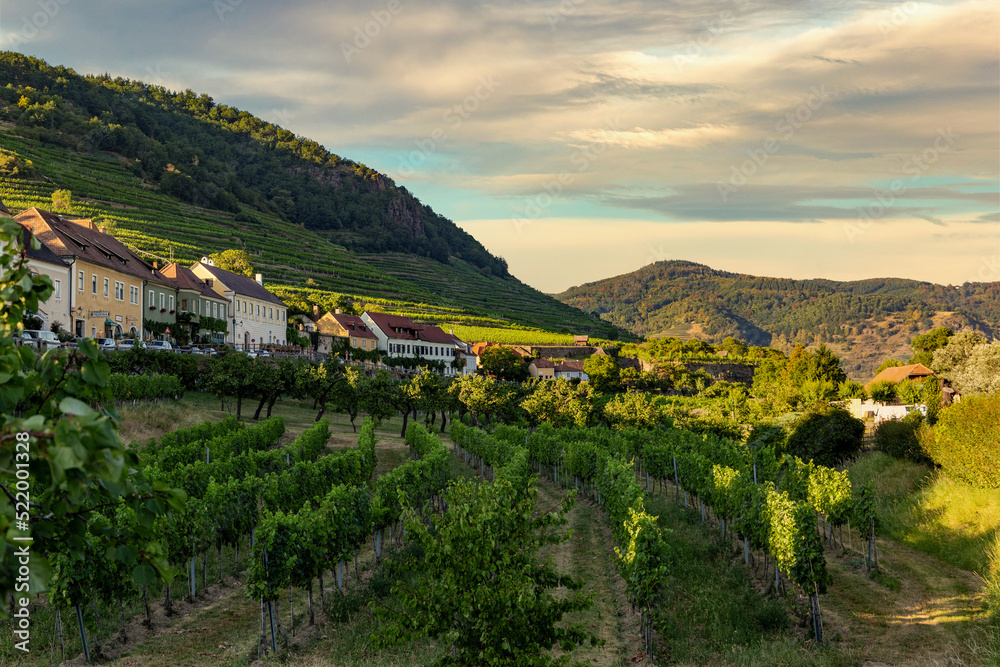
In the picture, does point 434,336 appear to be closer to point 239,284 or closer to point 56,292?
point 239,284

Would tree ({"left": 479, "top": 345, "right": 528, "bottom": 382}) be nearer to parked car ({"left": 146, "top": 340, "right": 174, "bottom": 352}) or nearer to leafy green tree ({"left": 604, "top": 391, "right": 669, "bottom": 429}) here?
leafy green tree ({"left": 604, "top": 391, "right": 669, "bottom": 429})

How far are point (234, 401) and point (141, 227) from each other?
61.3m

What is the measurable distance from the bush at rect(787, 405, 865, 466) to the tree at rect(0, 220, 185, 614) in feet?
141

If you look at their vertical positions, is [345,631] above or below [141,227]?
below

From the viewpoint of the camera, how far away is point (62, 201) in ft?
303

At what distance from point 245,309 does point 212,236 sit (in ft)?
166

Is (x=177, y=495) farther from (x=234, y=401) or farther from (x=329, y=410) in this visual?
(x=329, y=410)

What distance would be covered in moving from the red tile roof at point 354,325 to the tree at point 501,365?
1647 centimetres

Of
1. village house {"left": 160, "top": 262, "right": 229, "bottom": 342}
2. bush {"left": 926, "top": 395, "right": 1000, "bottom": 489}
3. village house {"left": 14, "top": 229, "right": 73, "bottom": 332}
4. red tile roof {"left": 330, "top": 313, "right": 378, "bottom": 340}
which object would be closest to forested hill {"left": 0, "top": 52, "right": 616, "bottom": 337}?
red tile roof {"left": 330, "top": 313, "right": 378, "bottom": 340}

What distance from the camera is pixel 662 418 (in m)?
56.0

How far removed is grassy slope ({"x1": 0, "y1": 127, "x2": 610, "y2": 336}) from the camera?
96812 mm

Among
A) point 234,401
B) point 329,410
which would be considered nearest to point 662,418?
point 329,410

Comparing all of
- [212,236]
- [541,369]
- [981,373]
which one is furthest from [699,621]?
[212,236]

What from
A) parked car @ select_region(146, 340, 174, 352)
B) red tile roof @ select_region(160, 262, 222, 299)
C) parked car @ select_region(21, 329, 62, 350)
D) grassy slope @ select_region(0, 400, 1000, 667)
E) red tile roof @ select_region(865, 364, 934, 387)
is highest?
red tile roof @ select_region(160, 262, 222, 299)
